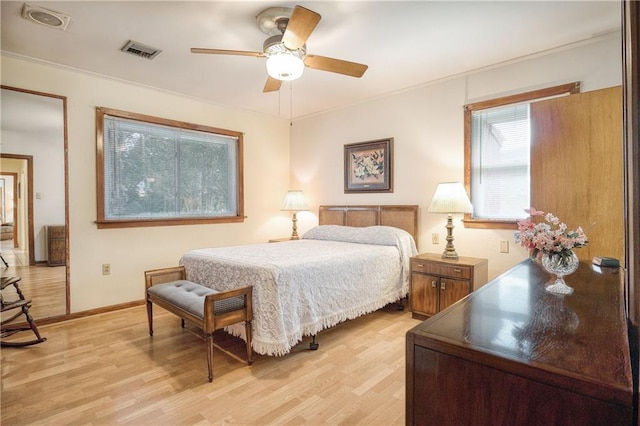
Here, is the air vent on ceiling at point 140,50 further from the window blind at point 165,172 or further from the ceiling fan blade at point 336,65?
the ceiling fan blade at point 336,65

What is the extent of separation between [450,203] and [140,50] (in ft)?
10.6

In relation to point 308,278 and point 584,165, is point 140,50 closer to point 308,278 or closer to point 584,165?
point 308,278

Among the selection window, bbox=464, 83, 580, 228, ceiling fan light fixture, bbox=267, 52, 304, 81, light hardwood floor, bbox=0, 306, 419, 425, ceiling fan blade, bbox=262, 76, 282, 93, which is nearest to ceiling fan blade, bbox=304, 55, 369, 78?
ceiling fan light fixture, bbox=267, 52, 304, 81

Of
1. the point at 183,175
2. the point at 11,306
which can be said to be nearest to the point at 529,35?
the point at 183,175

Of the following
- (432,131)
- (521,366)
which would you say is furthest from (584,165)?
(521,366)

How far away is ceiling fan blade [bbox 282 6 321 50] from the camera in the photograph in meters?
1.89

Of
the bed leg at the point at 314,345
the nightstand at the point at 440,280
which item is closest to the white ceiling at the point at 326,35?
the nightstand at the point at 440,280

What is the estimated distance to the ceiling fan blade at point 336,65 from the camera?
244 cm

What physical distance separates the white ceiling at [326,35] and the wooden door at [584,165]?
2.17ft

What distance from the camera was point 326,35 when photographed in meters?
2.67


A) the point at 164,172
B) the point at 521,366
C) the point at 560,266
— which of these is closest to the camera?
the point at 521,366

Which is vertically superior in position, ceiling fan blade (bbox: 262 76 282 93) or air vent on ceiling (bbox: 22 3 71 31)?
air vent on ceiling (bbox: 22 3 71 31)

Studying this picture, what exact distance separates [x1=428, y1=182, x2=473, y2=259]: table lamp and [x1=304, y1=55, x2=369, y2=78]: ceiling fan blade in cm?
147

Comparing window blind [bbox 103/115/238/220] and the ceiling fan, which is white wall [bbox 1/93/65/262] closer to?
window blind [bbox 103/115/238/220]
